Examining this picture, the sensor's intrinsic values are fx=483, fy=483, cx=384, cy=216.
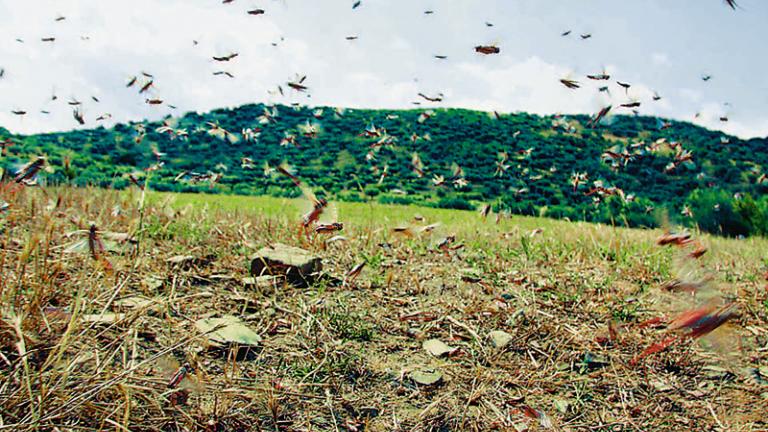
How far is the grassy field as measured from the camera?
72.2 inches

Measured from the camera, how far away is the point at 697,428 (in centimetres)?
211

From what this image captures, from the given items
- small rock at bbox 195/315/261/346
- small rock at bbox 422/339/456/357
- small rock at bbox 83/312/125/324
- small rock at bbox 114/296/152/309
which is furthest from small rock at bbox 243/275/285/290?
small rock at bbox 422/339/456/357

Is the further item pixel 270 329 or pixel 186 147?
pixel 186 147

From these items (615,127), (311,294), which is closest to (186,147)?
(615,127)

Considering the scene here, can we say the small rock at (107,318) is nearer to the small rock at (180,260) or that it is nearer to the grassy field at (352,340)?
the grassy field at (352,340)

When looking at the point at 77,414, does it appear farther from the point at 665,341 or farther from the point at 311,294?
the point at 665,341

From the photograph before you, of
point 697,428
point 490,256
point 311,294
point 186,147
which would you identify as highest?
point 697,428

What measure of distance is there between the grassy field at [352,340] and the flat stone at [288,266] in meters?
0.09

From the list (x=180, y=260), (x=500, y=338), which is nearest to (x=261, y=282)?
(x=180, y=260)

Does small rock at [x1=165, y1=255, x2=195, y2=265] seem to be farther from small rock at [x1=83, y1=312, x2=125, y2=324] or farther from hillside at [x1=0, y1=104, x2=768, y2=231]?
hillside at [x1=0, y1=104, x2=768, y2=231]

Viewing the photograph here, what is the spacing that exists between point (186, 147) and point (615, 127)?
50351 mm

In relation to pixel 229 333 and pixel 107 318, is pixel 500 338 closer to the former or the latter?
pixel 229 333

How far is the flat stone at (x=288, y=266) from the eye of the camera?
122 inches

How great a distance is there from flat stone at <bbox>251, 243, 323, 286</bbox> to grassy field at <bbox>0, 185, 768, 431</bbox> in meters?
0.09
